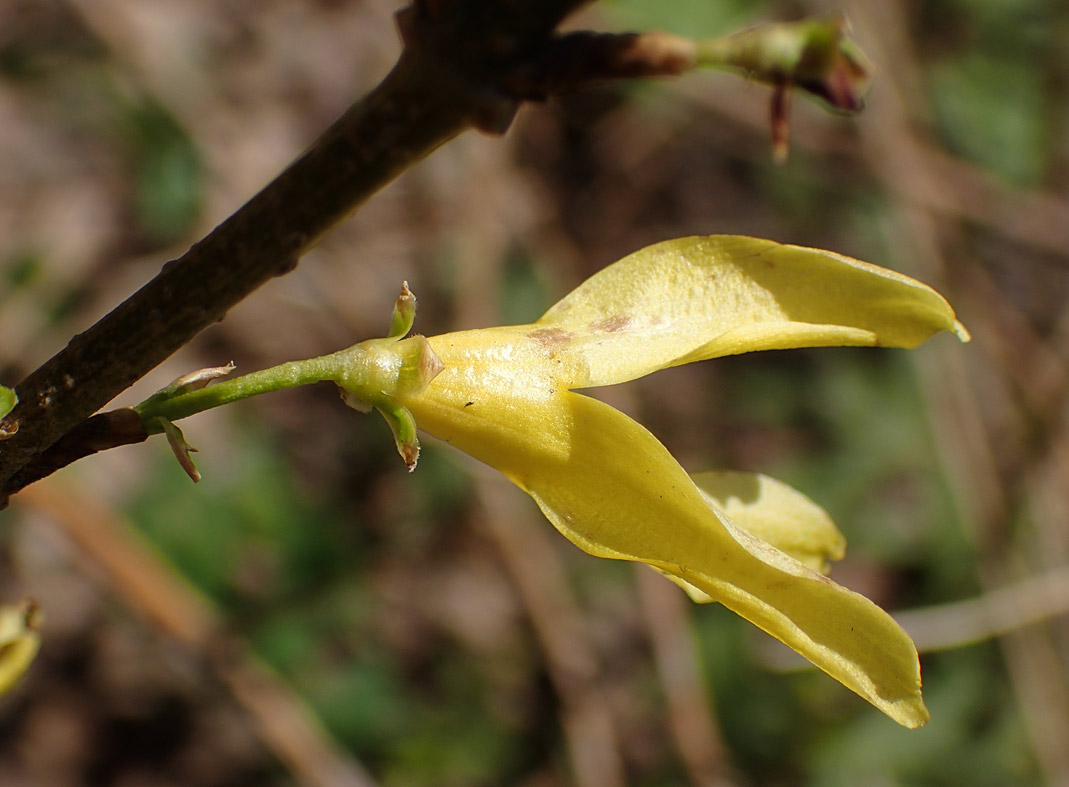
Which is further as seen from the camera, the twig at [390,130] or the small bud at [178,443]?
the small bud at [178,443]

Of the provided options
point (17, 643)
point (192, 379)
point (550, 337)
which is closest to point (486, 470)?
point (17, 643)

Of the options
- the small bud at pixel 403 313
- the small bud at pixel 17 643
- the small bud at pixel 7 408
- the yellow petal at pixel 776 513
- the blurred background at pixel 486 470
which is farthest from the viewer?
the blurred background at pixel 486 470

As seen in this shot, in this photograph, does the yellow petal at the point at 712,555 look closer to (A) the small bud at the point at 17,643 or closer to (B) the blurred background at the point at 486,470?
(A) the small bud at the point at 17,643

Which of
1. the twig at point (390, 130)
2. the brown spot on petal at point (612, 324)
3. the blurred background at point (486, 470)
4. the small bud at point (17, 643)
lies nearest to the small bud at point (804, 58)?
the twig at point (390, 130)

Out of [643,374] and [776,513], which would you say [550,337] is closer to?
[643,374]

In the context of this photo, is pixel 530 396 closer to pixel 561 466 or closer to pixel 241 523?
pixel 561 466

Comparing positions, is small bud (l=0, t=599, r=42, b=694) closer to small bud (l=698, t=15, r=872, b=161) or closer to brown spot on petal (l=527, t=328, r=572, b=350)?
brown spot on petal (l=527, t=328, r=572, b=350)

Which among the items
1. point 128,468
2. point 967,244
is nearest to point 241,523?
point 128,468

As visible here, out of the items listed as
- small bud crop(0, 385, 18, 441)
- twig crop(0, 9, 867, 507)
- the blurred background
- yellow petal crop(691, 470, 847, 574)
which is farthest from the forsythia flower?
the blurred background
